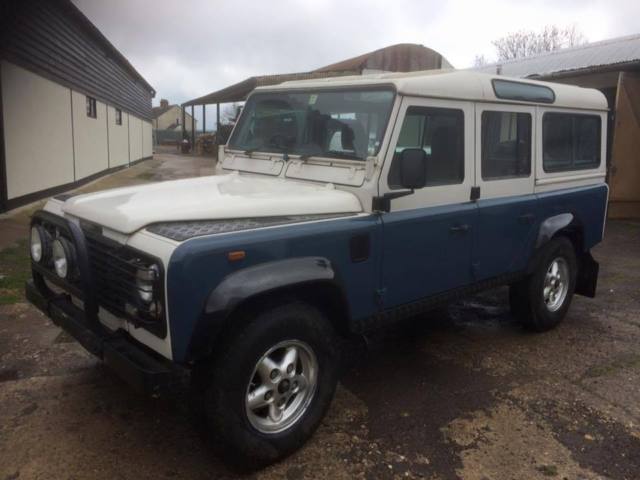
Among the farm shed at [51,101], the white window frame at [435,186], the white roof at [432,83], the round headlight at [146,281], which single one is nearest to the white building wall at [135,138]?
the farm shed at [51,101]

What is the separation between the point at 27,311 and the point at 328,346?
11.3ft

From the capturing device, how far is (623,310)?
5.80 m

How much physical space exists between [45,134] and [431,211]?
10454mm

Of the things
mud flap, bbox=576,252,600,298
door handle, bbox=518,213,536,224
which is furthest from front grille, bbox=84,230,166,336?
mud flap, bbox=576,252,600,298

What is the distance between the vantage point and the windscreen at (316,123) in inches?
137

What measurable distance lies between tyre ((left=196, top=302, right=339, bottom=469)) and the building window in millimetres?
14954

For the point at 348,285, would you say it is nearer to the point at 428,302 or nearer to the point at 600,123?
the point at 428,302

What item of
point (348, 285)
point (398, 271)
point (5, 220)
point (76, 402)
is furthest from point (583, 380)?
point (5, 220)

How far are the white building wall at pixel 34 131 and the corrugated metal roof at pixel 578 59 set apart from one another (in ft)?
34.5

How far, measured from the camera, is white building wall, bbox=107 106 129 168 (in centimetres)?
1927

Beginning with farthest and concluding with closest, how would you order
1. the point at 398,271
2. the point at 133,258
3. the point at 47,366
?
the point at 47,366 < the point at 398,271 < the point at 133,258

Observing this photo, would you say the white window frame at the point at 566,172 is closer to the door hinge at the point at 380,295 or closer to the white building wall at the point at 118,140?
the door hinge at the point at 380,295

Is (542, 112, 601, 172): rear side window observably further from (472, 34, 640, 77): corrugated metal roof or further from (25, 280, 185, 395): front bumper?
(472, 34, 640, 77): corrugated metal roof

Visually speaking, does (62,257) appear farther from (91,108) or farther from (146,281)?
(91,108)
